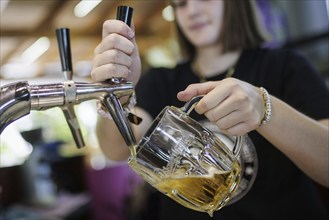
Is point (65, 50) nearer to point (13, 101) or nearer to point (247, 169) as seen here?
point (13, 101)

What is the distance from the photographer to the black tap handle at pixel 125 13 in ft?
1.47

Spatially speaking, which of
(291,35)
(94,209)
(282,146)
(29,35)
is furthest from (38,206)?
(29,35)

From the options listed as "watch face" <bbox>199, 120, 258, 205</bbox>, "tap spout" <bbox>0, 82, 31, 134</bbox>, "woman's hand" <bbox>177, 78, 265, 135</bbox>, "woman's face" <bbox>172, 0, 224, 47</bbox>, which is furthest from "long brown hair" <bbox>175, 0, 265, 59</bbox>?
"tap spout" <bbox>0, 82, 31, 134</bbox>

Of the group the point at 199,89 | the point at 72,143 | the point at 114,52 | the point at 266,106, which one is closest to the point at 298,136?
the point at 266,106

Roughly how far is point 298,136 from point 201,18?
36 centimetres

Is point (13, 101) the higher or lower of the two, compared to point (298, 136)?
higher

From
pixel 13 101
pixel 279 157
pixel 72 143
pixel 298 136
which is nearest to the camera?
pixel 13 101

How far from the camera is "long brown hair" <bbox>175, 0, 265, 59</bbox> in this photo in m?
0.85

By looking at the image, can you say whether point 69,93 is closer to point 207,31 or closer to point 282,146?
point 282,146

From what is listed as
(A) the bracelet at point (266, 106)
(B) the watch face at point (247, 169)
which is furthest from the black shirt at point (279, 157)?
(A) the bracelet at point (266, 106)

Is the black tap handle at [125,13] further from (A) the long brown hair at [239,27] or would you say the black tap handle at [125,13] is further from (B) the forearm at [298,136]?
(A) the long brown hair at [239,27]

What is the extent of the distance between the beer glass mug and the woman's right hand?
0.29 ft

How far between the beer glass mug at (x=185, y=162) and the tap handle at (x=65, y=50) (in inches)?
5.5

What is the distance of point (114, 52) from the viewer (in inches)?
18.4
